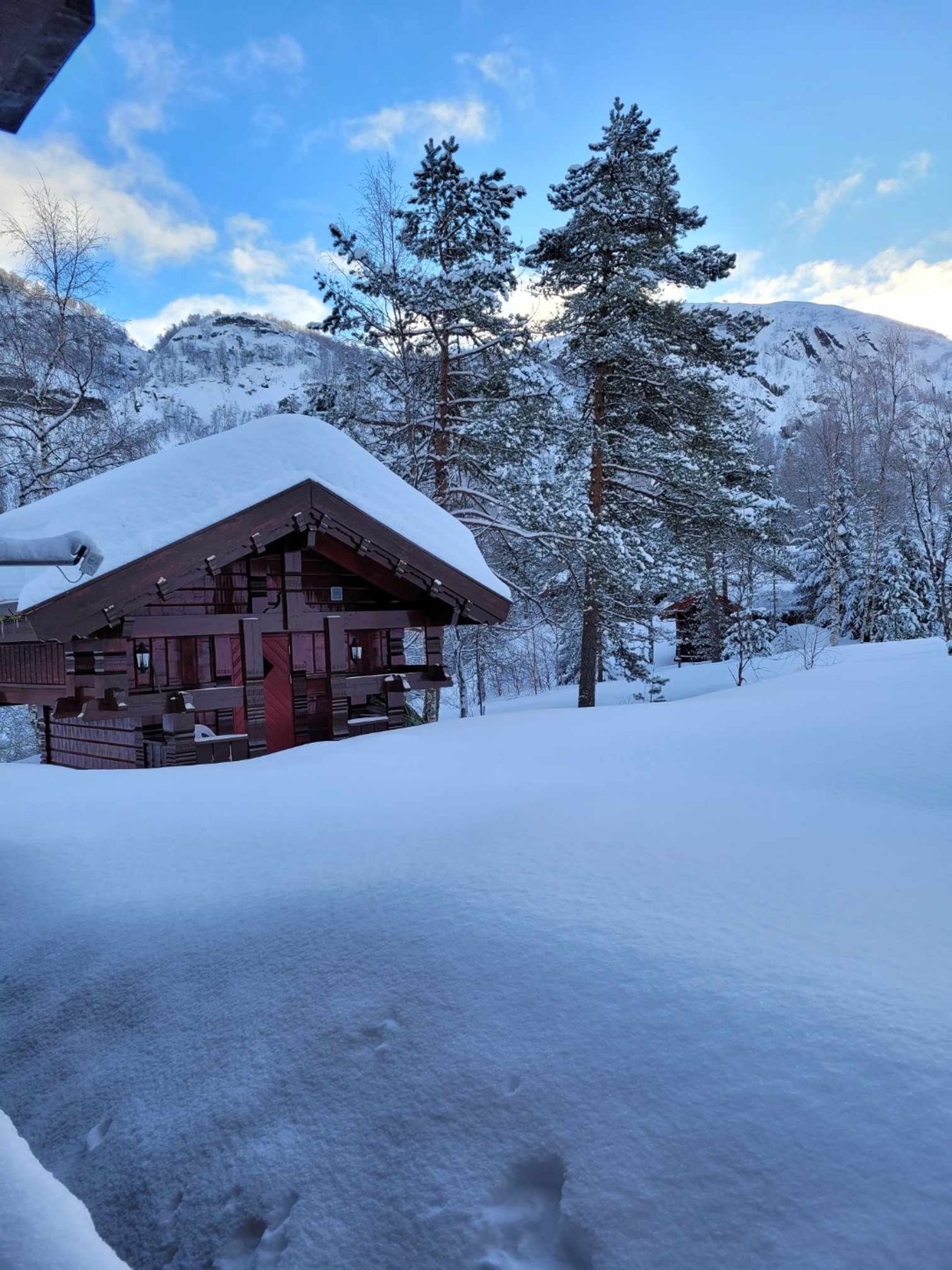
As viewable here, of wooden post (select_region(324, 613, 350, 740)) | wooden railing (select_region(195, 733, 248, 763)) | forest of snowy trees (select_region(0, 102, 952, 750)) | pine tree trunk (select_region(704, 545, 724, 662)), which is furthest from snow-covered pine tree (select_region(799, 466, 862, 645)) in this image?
wooden railing (select_region(195, 733, 248, 763))

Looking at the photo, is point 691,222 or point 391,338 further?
point 691,222

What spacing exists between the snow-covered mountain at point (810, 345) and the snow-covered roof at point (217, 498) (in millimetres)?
92672

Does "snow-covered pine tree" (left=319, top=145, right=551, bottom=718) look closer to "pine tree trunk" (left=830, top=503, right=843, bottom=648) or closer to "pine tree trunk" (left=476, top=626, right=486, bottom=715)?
"pine tree trunk" (left=476, top=626, right=486, bottom=715)

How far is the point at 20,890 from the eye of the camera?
355cm

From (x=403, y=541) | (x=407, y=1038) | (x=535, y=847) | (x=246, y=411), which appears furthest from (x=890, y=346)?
(x=246, y=411)

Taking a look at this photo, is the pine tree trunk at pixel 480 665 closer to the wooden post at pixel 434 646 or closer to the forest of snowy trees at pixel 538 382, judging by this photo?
the forest of snowy trees at pixel 538 382

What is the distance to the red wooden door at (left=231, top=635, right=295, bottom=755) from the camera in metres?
9.73

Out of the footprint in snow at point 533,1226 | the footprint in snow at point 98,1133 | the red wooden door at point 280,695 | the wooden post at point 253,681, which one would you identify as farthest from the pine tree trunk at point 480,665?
the footprint in snow at point 533,1226

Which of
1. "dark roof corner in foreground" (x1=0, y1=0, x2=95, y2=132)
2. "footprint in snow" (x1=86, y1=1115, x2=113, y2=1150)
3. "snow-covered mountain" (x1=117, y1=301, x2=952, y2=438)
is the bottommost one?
"footprint in snow" (x1=86, y1=1115, x2=113, y2=1150)

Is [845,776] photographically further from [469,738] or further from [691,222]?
[691,222]

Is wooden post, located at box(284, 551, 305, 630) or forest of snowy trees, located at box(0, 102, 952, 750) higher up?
forest of snowy trees, located at box(0, 102, 952, 750)

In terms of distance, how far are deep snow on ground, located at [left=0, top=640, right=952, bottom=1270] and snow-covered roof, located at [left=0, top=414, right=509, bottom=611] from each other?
3.85 m

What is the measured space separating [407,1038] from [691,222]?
1831cm

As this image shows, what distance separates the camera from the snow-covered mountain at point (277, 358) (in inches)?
3954
